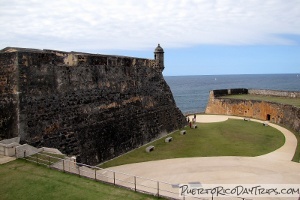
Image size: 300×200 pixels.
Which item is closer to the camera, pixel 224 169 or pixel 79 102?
pixel 224 169

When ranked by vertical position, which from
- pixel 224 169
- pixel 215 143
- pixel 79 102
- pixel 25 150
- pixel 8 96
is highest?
pixel 8 96

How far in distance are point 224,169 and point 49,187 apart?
8.91 meters

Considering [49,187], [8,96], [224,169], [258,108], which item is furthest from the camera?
[258,108]

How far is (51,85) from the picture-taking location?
14180 millimetres

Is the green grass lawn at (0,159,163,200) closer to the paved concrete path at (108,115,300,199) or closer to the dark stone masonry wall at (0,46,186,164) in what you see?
the dark stone masonry wall at (0,46,186,164)

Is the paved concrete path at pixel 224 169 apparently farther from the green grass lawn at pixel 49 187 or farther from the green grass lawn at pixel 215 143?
the green grass lawn at pixel 49 187

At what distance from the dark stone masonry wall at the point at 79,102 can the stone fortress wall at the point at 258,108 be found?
39.7 ft

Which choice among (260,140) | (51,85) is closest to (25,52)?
(51,85)

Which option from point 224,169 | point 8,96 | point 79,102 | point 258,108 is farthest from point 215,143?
point 258,108

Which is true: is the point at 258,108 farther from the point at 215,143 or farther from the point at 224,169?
the point at 224,169

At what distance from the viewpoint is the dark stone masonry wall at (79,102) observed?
12922 mm

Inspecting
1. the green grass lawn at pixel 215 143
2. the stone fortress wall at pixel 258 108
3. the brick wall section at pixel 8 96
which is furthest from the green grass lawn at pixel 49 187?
the stone fortress wall at pixel 258 108

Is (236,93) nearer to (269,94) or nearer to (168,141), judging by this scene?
(269,94)

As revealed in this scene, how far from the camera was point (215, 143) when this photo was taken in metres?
19.9
